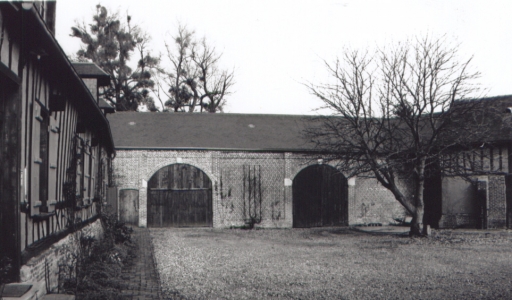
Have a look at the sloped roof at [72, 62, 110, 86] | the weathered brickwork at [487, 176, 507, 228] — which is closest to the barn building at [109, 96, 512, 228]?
the weathered brickwork at [487, 176, 507, 228]

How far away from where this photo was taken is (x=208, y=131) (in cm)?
3016

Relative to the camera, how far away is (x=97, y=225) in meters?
16.4

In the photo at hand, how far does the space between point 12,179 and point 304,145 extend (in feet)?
80.1

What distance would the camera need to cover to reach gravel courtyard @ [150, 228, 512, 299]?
9.48 m

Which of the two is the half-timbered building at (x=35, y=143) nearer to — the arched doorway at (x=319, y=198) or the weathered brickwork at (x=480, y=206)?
the arched doorway at (x=319, y=198)

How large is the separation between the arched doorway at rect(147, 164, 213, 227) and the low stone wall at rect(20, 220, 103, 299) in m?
17.1

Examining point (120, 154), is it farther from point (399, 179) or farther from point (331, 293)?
point (331, 293)

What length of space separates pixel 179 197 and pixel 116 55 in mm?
18318

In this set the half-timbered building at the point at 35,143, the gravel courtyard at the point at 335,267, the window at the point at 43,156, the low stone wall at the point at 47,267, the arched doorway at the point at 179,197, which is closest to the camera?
the half-timbered building at the point at 35,143

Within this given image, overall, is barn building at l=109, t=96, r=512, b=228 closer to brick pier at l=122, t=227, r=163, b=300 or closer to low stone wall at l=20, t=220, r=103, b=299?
brick pier at l=122, t=227, r=163, b=300

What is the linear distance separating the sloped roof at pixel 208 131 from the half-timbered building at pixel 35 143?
16948 mm

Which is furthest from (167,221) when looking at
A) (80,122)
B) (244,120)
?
(80,122)

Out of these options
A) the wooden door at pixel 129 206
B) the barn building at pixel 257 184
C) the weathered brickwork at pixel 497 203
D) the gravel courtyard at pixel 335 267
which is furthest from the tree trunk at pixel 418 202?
the wooden door at pixel 129 206

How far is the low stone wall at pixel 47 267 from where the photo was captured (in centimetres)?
629
